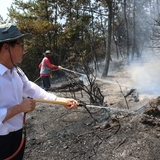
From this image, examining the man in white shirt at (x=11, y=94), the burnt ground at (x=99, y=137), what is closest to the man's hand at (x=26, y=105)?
the man in white shirt at (x=11, y=94)

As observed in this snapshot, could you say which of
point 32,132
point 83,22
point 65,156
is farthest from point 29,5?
point 65,156

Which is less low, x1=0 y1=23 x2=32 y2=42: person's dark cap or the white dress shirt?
x1=0 y1=23 x2=32 y2=42: person's dark cap

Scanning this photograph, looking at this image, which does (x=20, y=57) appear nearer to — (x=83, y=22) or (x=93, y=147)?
(x=93, y=147)

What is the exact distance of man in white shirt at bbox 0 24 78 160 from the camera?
1.86 metres

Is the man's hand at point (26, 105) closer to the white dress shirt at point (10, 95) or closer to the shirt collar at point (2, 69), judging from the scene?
the white dress shirt at point (10, 95)

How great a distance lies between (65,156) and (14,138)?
6.54ft

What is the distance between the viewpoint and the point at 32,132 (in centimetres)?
503

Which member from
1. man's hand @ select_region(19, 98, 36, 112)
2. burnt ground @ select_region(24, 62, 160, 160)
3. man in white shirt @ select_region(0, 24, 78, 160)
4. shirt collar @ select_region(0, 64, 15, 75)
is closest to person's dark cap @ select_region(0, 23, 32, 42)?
man in white shirt @ select_region(0, 24, 78, 160)

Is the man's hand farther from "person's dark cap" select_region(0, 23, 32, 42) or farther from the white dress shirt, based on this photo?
"person's dark cap" select_region(0, 23, 32, 42)

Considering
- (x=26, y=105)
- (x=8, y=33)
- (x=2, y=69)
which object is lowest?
(x=26, y=105)

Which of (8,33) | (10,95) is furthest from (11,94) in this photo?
(8,33)

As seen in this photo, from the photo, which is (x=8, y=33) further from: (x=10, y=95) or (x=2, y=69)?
(x=10, y=95)

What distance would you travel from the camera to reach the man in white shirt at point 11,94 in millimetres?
1857

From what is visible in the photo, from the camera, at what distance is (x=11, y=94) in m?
1.92
